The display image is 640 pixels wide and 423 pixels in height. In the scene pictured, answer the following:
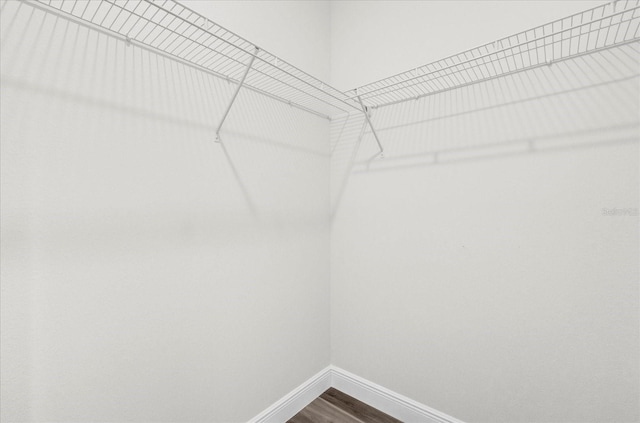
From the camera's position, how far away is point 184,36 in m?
0.80

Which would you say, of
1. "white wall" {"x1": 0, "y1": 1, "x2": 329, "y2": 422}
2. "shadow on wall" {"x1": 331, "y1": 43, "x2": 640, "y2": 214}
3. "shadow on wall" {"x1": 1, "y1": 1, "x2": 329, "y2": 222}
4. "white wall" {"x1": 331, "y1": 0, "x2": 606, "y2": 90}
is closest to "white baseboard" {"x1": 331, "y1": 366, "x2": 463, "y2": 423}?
"white wall" {"x1": 0, "y1": 1, "x2": 329, "y2": 422}

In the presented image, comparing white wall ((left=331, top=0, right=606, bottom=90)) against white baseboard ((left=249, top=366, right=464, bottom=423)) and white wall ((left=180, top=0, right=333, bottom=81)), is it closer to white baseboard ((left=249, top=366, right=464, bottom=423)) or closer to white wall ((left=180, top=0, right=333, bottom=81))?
white wall ((left=180, top=0, right=333, bottom=81))

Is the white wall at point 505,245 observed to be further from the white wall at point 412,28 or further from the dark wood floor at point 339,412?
the dark wood floor at point 339,412

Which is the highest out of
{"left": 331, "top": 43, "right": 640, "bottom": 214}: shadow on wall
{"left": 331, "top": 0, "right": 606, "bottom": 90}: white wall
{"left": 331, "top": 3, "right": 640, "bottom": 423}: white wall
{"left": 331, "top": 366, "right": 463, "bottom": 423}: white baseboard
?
{"left": 331, "top": 0, "right": 606, "bottom": 90}: white wall

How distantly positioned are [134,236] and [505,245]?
1.46 metres

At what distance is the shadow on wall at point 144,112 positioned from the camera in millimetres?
797

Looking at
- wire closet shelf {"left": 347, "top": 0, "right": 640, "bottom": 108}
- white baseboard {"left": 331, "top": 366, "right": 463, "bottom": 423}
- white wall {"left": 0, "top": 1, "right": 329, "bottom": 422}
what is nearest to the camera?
white wall {"left": 0, "top": 1, "right": 329, "bottom": 422}

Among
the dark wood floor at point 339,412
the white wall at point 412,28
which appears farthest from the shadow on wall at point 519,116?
the dark wood floor at point 339,412

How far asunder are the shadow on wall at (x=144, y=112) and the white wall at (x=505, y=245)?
0.56 m

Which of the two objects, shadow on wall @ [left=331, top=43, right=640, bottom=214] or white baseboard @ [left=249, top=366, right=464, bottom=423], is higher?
shadow on wall @ [left=331, top=43, right=640, bottom=214]

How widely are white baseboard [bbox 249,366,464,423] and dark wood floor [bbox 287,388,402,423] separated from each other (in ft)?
0.09

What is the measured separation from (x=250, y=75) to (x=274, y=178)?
50 centimetres

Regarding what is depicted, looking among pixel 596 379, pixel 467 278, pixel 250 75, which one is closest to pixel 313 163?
pixel 250 75

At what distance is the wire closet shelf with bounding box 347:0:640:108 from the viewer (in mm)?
954
